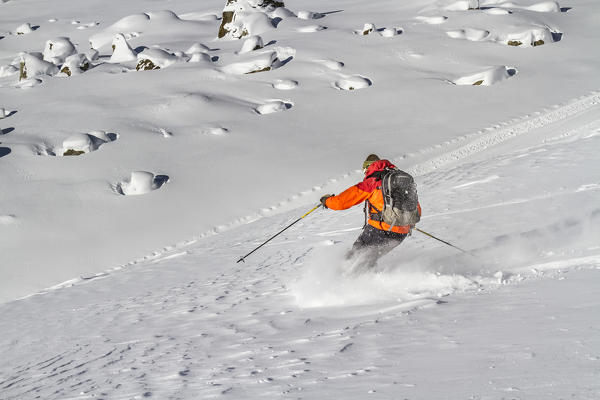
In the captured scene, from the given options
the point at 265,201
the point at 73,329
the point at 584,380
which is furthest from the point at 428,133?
the point at 584,380

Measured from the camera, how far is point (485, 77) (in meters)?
21.2

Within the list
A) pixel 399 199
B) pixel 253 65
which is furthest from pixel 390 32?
pixel 399 199

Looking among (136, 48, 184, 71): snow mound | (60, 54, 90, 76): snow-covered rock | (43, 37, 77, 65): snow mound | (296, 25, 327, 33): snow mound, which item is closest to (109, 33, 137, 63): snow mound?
(60, 54, 90, 76): snow-covered rock

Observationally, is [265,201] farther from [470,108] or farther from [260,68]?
[260,68]

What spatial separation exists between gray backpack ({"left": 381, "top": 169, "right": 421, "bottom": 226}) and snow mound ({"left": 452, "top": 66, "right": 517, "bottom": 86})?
17.0 m

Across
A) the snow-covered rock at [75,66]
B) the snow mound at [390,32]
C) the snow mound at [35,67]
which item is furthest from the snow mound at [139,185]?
the snow mound at [390,32]

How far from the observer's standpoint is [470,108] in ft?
63.1

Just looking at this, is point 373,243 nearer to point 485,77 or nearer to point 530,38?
point 485,77

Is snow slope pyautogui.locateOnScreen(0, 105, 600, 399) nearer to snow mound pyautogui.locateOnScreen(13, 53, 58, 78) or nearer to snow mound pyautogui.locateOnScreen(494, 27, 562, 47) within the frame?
snow mound pyautogui.locateOnScreen(494, 27, 562, 47)

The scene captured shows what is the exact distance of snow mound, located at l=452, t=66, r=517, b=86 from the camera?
69.6 feet

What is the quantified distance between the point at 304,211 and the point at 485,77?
12.2m

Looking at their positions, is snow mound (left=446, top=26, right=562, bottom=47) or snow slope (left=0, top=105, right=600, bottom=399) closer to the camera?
snow slope (left=0, top=105, right=600, bottom=399)

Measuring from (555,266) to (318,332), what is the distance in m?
2.51

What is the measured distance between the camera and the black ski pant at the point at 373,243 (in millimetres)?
5953
